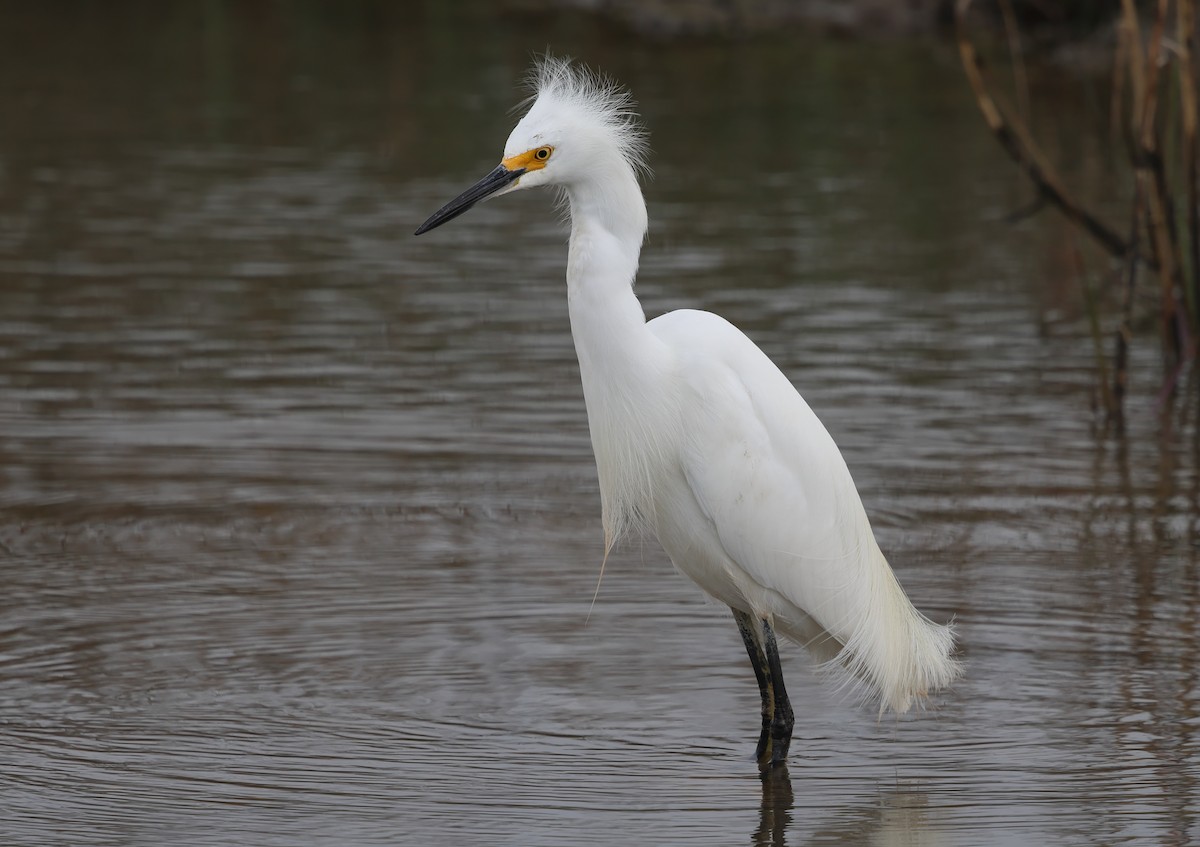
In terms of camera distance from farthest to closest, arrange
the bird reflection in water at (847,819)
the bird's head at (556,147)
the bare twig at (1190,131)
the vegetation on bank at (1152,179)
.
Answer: the vegetation on bank at (1152,179)
the bare twig at (1190,131)
the bird's head at (556,147)
the bird reflection in water at (847,819)

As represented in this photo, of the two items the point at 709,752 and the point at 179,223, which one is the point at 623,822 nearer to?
the point at 709,752

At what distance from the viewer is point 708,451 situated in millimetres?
4242

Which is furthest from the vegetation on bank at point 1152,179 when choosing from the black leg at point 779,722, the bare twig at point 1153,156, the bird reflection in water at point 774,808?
the bird reflection in water at point 774,808

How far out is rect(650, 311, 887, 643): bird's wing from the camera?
167 inches

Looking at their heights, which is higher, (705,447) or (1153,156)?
(1153,156)

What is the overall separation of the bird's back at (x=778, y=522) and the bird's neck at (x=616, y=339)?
77 millimetres

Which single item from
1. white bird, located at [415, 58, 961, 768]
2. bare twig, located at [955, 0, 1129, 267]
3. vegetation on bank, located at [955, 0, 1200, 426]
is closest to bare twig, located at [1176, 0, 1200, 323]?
vegetation on bank, located at [955, 0, 1200, 426]

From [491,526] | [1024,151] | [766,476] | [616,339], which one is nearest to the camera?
[616,339]

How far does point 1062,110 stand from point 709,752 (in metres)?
13.9

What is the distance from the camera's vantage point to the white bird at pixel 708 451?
4.13 metres

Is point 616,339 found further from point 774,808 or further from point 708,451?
point 774,808

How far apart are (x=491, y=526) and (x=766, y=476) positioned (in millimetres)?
2095

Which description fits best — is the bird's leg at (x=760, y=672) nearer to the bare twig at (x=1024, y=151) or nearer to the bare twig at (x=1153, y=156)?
the bare twig at (x=1153, y=156)

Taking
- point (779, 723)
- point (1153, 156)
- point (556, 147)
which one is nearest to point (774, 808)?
point (779, 723)
